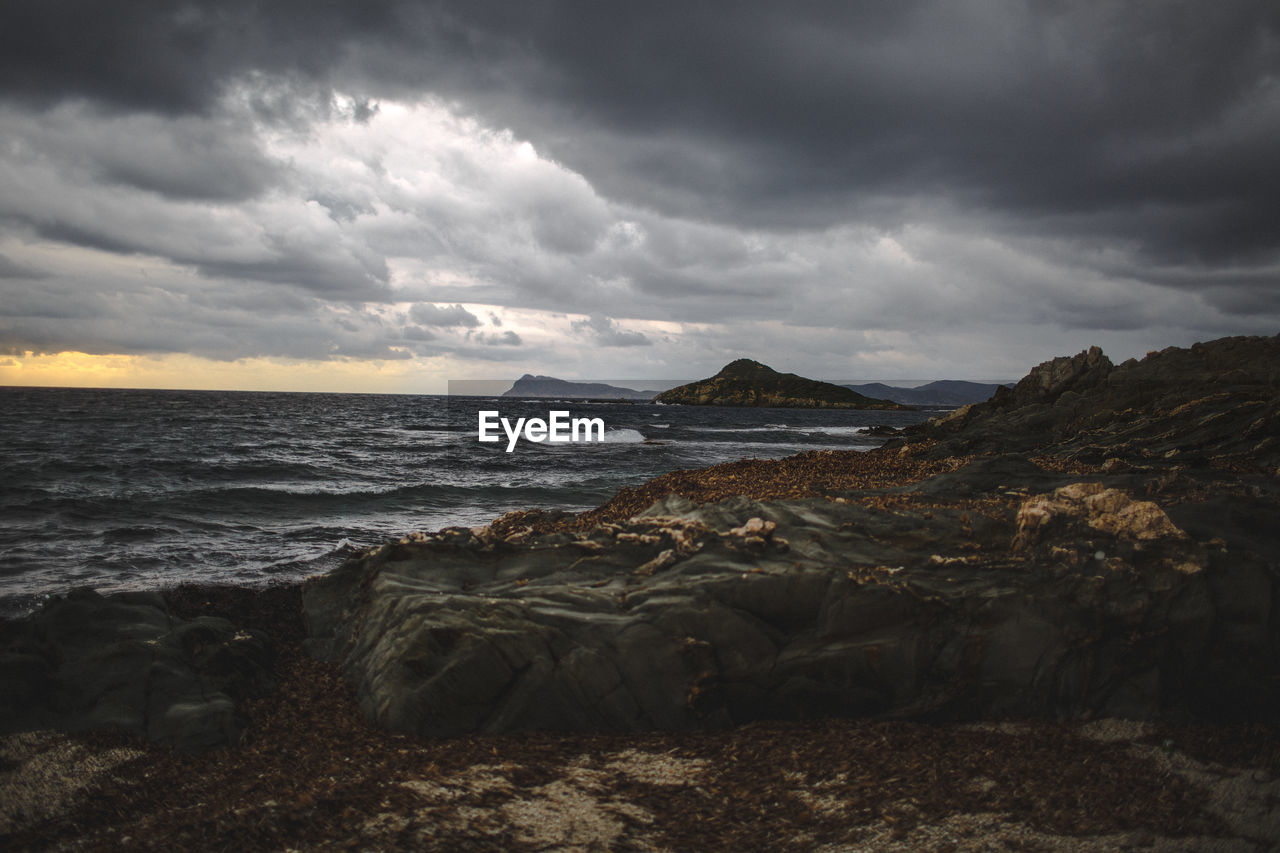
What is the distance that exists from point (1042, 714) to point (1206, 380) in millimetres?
33460

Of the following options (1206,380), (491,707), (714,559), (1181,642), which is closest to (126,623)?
(491,707)

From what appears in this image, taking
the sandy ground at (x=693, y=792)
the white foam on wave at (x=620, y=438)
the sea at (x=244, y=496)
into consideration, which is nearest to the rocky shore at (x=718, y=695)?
the sandy ground at (x=693, y=792)

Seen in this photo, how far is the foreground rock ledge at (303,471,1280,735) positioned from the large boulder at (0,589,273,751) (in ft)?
4.58

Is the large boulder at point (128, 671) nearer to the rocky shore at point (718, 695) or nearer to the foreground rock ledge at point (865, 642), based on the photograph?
the rocky shore at point (718, 695)

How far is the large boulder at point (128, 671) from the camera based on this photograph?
235 inches

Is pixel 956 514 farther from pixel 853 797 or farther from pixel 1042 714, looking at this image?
pixel 853 797

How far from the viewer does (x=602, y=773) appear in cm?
544

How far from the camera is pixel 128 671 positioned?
6.55 meters

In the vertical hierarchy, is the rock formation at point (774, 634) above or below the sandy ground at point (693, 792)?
above

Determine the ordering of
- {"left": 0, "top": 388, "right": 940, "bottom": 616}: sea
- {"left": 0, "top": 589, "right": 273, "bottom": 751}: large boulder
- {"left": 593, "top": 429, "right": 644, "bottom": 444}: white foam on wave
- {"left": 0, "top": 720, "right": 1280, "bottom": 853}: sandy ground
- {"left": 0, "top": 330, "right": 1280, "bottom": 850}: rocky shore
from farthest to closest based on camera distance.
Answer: {"left": 593, "top": 429, "right": 644, "bottom": 444}: white foam on wave
{"left": 0, "top": 388, "right": 940, "bottom": 616}: sea
{"left": 0, "top": 589, "right": 273, "bottom": 751}: large boulder
{"left": 0, "top": 330, "right": 1280, "bottom": 850}: rocky shore
{"left": 0, "top": 720, "right": 1280, "bottom": 853}: sandy ground

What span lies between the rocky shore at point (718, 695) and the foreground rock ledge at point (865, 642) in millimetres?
25

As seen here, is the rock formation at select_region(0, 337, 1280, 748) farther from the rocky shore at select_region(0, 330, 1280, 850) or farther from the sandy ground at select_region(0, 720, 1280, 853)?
the sandy ground at select_region(0, 720, 1280, 853)

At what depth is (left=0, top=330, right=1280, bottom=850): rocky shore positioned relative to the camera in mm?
4664

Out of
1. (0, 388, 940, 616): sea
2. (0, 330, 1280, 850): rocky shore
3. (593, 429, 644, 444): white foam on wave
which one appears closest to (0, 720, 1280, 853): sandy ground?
(0, 330, 1280, 850): rocky shore
